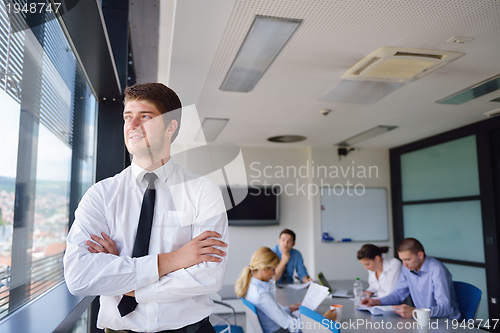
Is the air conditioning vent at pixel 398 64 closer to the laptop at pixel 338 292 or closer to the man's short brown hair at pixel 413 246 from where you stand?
the man's short brown hair at pixel 413 246

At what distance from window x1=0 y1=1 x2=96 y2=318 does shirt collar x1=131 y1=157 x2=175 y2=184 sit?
0.36 metres

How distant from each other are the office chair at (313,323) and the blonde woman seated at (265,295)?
20 centimetres

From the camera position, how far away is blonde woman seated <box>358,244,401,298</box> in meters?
3.78

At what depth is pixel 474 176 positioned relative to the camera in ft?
16.3

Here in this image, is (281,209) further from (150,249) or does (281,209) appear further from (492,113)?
(150,249)

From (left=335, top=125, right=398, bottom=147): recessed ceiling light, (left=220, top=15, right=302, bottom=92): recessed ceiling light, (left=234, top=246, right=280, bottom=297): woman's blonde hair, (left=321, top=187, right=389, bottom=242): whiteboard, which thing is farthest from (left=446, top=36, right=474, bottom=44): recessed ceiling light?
(left=321, top=187, right=389, bottom=242): whiteboard

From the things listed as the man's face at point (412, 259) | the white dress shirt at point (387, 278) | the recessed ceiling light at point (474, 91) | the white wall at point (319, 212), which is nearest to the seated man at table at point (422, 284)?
the man's face at point (412, 259)

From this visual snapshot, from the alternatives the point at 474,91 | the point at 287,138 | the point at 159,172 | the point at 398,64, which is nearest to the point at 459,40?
the point at 398,64

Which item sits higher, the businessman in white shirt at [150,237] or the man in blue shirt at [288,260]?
the businessman in white shirt at [150,237]

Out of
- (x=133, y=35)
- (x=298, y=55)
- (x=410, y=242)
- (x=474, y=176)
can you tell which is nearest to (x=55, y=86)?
(x=133, y=35)

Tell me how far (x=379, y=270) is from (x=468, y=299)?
2.95 ft

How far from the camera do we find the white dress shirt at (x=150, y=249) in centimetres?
115

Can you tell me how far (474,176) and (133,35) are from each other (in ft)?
15.1

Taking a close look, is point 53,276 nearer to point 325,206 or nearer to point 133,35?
point 133,35
